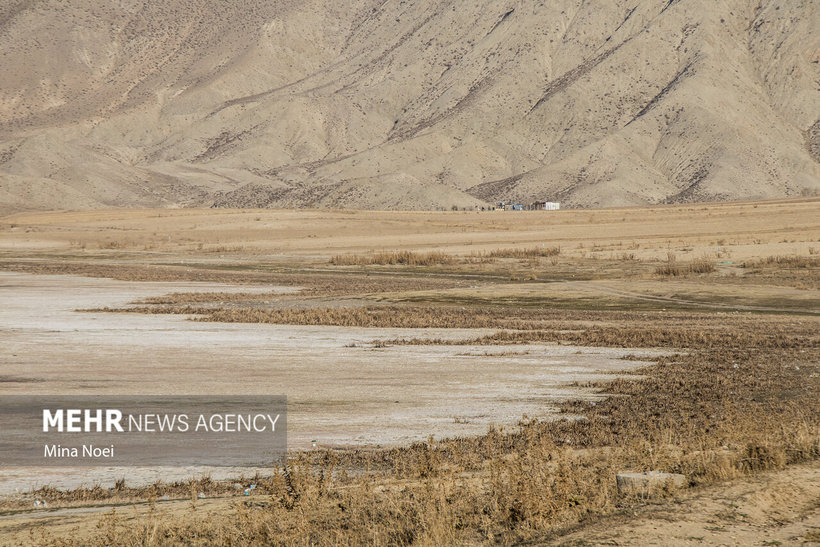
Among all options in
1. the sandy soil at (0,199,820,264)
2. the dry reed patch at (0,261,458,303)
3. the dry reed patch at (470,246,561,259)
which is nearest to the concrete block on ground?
the dry reed patch at (0,261,458,303)

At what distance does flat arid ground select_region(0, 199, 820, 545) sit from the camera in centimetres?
982

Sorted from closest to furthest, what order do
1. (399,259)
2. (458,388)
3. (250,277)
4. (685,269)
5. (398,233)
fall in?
(458,388)
(685,269)
(250,277)
(399,259)
(398,233)

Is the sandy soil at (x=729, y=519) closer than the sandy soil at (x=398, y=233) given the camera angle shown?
Yes

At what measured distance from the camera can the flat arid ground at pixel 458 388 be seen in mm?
9820

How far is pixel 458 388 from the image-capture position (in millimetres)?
19141

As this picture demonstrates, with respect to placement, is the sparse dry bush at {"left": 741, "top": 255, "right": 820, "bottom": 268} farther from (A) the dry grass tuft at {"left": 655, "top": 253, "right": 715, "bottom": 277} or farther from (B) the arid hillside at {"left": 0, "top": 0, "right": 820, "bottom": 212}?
(B) the arid hillside at {"left": 0, "top": 0, "right": 820, "bottom": 212}

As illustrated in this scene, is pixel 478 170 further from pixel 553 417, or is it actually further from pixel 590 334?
pixel 553 417

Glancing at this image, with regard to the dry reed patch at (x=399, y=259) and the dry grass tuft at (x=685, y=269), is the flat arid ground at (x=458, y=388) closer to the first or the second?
the dry grass tuft at (x=685, y=269)

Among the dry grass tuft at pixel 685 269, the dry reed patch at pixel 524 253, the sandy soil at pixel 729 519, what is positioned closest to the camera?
the sandy soil at pixel 729 519

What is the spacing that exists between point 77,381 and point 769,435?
12.7m

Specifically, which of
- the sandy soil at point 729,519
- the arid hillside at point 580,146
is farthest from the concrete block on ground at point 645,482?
the arid hillside at point 580,146

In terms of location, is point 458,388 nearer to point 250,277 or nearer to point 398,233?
point 250,277

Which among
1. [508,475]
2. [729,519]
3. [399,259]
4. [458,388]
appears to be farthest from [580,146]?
[729,519]

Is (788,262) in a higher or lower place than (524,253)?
lower
